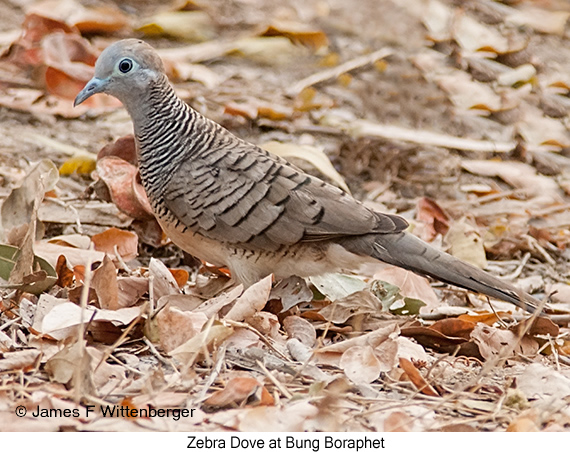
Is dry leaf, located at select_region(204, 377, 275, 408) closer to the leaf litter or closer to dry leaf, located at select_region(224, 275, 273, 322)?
the leaf litter

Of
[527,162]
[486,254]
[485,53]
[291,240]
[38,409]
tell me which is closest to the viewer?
[38,409]

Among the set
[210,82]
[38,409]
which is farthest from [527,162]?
[38,409]

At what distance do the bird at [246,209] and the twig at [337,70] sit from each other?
2.78 meters

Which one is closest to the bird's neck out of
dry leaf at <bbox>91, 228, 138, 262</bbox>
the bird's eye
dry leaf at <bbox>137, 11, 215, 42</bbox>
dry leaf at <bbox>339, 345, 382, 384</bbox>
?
the bird's eye

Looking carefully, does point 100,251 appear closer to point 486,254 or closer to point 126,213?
point 126,213

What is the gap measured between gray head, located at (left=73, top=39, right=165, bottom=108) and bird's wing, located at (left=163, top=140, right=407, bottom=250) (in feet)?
1.46

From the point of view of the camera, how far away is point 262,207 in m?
3.82

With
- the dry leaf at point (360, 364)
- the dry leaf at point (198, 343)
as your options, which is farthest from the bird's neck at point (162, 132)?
the dry leaf at point (360, 364)

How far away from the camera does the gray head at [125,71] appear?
154 inches

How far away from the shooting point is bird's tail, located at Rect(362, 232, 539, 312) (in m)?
3.66

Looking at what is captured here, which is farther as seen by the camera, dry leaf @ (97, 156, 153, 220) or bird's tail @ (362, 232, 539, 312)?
dry leaf @ (97, 156, 153, 220)

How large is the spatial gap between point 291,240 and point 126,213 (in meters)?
1.08

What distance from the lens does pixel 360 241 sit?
383cm

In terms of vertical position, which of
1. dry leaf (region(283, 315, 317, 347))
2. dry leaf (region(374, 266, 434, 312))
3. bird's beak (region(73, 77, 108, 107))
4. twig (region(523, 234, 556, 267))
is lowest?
twig (region(523, 234, 556, 267))
